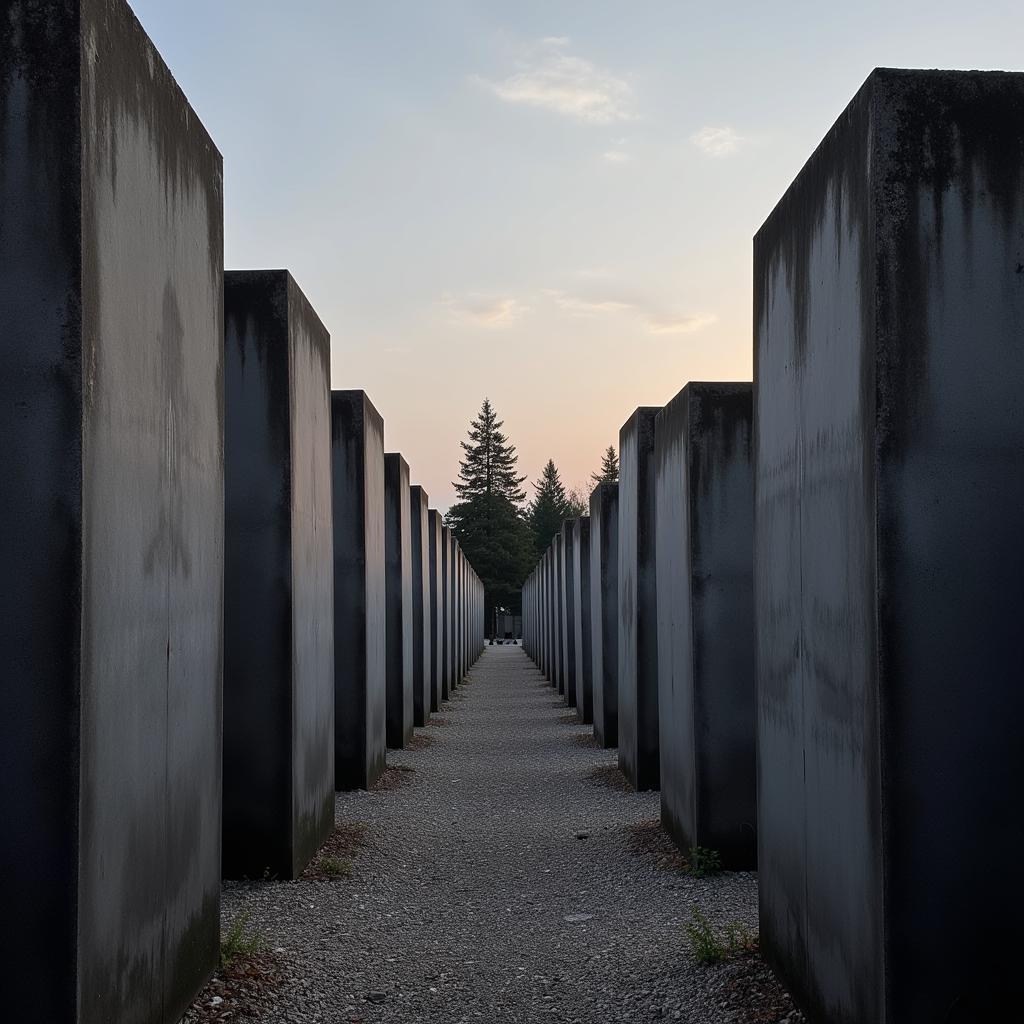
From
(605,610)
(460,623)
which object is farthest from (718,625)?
(460,623)

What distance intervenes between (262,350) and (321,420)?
5.00 feet

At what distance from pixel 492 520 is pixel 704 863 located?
83849 mm

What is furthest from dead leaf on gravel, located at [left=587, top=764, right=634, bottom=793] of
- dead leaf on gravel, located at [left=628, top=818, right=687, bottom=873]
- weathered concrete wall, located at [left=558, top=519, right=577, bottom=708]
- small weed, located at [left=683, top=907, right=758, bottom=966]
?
weathered concrete wall, located at [left=558, top=519, right=577, bottom=708]

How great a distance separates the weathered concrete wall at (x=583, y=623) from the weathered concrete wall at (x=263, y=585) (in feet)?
40.7

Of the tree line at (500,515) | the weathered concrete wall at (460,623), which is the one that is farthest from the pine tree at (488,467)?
the weathered concrete wall at (460,623)

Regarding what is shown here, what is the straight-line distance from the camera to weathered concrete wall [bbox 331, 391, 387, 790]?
1255cm

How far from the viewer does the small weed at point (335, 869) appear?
884cm

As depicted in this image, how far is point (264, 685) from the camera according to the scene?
8.57m

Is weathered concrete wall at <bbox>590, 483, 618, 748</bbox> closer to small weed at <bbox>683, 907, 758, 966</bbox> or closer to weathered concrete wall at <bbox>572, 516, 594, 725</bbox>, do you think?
weathered concrete wall at <bbox>572, 516, 594, 725</bbox>

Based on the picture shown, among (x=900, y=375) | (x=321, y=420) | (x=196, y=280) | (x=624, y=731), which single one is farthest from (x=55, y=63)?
(x=624, y=731)

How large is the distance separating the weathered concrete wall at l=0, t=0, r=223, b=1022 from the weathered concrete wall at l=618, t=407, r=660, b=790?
7.51 metres

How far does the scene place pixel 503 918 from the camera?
305 inches

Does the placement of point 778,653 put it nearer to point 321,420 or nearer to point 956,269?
point 956,269

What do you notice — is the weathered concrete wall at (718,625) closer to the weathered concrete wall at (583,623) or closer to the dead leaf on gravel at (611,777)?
the dead leaf on gravel at (611,777)
